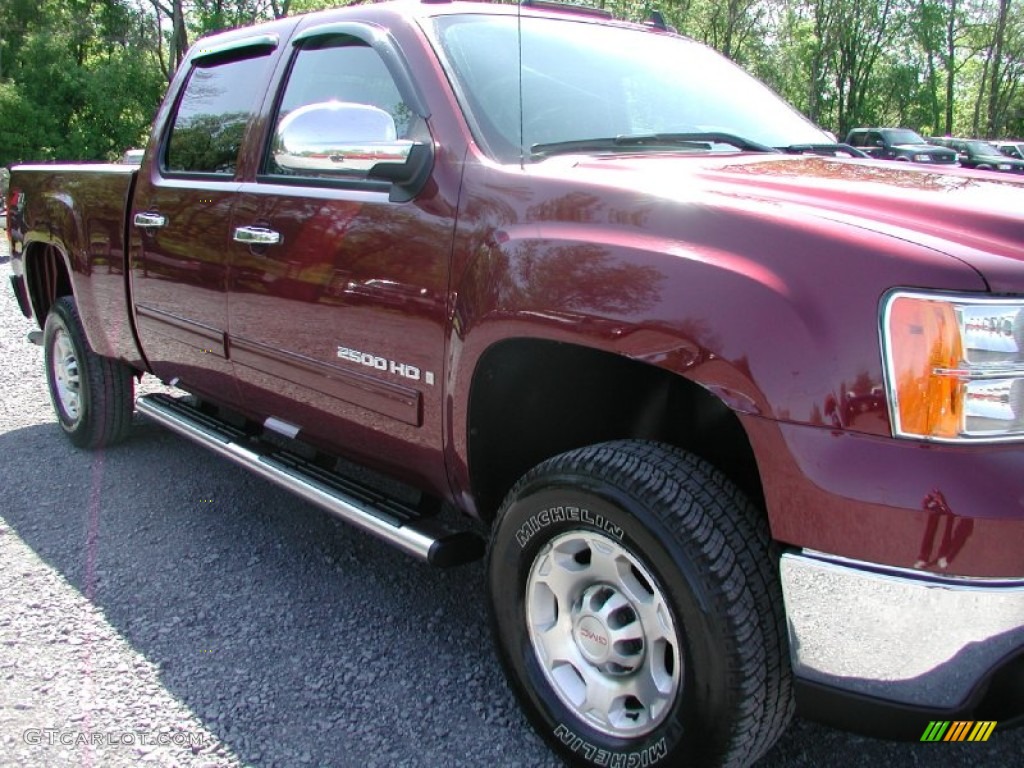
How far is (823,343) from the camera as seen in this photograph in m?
1.73

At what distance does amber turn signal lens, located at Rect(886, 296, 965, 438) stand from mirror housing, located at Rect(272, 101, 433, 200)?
53.7 inches

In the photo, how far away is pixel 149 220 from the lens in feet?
12.5

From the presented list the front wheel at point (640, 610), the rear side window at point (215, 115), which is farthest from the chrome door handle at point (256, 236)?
the front wheel at point (640, 610)

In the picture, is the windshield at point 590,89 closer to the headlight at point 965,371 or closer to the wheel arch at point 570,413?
the wheel arch at point 570,413

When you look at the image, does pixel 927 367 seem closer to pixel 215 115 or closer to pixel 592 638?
pixel 592 638

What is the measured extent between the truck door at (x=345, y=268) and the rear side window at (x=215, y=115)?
9.8 inches

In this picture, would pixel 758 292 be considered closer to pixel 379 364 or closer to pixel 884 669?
pixel 884 669

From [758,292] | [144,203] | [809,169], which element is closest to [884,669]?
[758,292]

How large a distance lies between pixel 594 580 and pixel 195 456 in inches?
122

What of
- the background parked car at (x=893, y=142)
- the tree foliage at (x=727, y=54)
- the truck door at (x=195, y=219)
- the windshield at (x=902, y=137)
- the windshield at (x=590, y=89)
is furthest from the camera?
the tree foliage at (x=727, y=54)

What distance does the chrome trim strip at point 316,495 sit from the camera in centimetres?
265

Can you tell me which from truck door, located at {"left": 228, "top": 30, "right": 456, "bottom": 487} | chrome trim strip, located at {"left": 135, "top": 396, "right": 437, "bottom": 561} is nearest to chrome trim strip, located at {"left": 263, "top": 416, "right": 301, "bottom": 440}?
truck door, located at {"left": 228, "top": 30, "right": 456, "bottom": 487}

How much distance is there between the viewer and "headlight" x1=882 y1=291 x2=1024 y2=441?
1662 mm

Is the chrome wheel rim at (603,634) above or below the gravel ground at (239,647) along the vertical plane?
above
